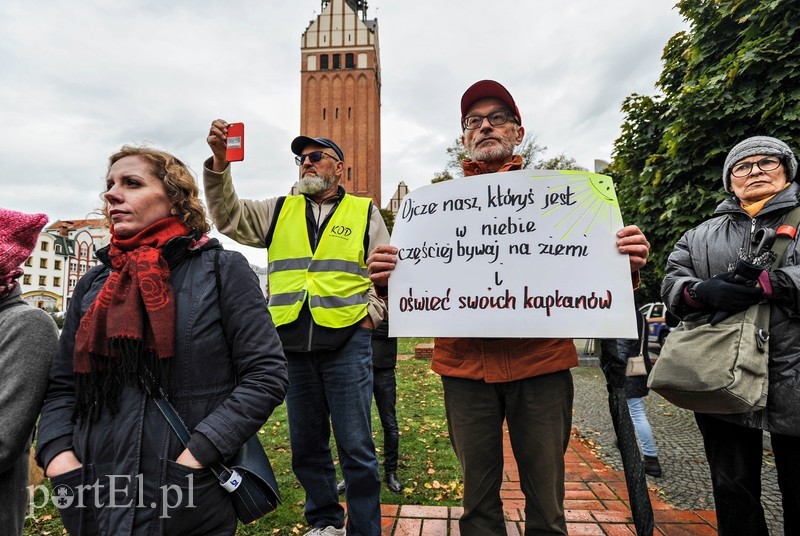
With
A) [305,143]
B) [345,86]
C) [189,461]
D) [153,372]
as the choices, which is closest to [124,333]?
[153,372]

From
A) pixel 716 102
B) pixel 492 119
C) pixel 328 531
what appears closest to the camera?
pixel 492 119

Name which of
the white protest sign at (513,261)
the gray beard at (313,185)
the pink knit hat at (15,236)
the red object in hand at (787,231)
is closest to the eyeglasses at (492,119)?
the white protest sign at (513,261)

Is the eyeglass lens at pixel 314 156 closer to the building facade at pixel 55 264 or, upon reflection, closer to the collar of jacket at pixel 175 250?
the collar of jacket at pixel 175 250

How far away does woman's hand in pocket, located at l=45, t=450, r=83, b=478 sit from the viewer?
128 centimetres

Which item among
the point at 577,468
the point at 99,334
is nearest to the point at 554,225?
the point at 99,334

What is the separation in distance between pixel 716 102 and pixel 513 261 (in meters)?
4.33

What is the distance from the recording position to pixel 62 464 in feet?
4.26

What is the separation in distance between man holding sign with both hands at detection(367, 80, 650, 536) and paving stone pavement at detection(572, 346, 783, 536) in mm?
1949

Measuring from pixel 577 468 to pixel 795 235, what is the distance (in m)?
2.49

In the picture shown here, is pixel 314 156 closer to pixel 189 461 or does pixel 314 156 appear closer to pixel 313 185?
pixel 313 185

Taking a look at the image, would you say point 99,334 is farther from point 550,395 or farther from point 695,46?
point 695,46

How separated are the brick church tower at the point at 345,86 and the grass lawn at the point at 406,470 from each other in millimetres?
44704

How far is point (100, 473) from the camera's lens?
1.28 meters

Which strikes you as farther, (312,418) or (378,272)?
(312,418)
